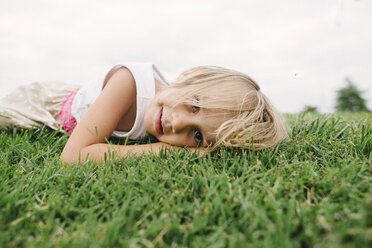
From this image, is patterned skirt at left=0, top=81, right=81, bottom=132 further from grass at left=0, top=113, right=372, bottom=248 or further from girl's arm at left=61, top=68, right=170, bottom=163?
grass at left=0, top=113, right=372, bottom=248

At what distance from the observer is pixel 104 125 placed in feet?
7.68

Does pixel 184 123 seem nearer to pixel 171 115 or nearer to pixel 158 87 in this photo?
pixel 171 115

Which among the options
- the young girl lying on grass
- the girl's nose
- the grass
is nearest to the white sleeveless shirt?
the young girl lying on grass

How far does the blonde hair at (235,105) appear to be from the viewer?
6.84 feet

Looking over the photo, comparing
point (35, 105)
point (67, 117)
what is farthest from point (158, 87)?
point (35, 105)

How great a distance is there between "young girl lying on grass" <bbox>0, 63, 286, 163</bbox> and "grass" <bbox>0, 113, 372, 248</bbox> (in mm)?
337

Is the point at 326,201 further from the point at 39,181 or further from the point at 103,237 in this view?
the point at 39,181

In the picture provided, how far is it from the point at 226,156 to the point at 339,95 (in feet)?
121

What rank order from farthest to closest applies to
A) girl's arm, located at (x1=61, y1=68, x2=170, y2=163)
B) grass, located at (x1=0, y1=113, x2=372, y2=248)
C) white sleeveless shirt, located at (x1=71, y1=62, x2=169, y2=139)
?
white sleeveless shirt, located at (x1=71, y1=62, x2=169, y2=139) → girl's arm, located at (x1=61, y1=68, x2=170, y2=163) → grass, located at (x1=0, y1=113, x2=372, y2=248)

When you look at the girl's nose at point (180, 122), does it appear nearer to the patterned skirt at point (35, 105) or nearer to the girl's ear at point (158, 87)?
the girl's ear at point (158, 87)

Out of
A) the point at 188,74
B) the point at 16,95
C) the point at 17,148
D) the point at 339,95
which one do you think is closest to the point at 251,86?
the point at 188,74

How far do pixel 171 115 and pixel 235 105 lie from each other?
1.82 feet

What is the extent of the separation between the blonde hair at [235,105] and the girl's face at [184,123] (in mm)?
61

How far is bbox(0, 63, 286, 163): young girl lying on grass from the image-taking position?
2.12m
